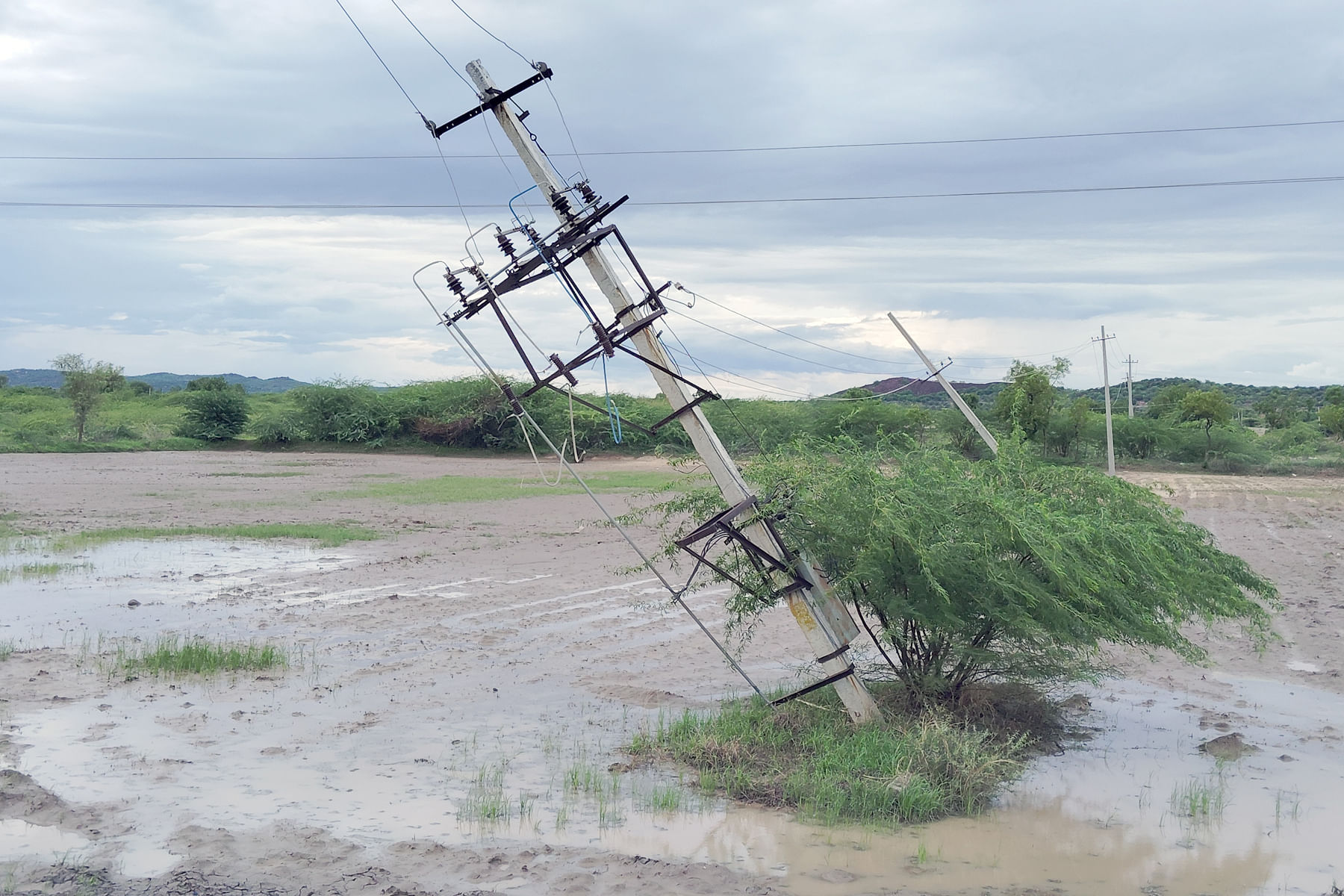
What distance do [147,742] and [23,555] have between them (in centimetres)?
1281

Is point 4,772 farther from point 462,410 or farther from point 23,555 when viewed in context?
point 462,410

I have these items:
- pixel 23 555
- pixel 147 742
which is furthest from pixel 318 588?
pixel 147 742

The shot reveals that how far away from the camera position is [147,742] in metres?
9.98

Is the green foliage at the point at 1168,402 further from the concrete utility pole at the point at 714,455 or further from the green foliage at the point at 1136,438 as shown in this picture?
the concrete utility pole at the point at 714,455

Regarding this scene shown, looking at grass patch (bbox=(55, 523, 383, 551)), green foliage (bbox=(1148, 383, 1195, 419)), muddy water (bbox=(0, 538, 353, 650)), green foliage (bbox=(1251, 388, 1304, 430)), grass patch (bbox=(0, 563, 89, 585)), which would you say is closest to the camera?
muddy water (bbox=(0, 538, 353, 650))

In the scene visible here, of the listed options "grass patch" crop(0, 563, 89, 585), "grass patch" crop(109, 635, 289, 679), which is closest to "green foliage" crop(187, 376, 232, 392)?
"grass patch" crop(0, 563, 89, 585)

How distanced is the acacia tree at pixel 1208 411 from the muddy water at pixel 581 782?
139 feet

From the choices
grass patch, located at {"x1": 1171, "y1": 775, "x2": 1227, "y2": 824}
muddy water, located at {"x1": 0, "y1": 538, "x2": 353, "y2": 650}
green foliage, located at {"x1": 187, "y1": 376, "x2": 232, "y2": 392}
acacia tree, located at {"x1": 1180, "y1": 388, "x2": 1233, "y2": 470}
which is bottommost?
grass patch, located at {"x1": 1171, "y1": 775, "x2": 1227, "y2": 824}

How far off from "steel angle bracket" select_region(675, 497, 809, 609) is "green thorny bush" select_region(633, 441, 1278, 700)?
0.20 meters

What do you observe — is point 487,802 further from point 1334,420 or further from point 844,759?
point 1334,420

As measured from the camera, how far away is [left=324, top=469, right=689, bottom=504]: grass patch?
3306 cm

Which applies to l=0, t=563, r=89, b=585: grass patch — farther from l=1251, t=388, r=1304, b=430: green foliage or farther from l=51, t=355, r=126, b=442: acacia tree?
l=1251, t=388, r=1304, b=430: green foliage

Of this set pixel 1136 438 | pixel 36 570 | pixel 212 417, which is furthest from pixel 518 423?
pixel 36 570

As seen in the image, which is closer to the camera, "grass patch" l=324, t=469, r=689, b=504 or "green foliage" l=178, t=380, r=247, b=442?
"grass patch" l=324, t=469, r=689, b=504
